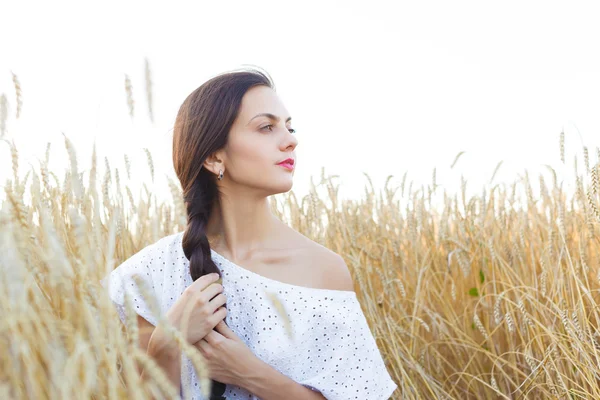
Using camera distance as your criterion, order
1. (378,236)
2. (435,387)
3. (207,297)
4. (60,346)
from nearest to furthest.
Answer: (60,346) → (207,297) → (435,387) → (378,236)

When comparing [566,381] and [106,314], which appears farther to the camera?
[566,381]

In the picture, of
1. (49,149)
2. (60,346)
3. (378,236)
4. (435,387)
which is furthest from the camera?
(378,236)

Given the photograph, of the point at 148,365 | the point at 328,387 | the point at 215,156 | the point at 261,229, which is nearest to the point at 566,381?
the point at 328,387

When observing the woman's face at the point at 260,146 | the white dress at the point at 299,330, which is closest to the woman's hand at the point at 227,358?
the white dress at the point at 299,330

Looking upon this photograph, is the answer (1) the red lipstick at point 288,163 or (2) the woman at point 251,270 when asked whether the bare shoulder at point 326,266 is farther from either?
(1) the red lipstick at point 288,163

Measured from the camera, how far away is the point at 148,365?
32.1 inches

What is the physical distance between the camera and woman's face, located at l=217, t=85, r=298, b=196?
1829mm

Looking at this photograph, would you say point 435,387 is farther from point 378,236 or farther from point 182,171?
point 182,171

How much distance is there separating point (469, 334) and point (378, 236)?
2.07 feet

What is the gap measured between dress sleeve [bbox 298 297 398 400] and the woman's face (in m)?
0.41

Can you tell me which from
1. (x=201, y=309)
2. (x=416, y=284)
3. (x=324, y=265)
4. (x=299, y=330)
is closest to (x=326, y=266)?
(x=324, y=265)

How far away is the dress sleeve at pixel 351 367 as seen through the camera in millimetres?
1755

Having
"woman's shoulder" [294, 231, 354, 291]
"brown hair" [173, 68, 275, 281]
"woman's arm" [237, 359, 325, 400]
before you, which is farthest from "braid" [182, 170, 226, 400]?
"woman's shoulder" [294, 231, 354, 291]

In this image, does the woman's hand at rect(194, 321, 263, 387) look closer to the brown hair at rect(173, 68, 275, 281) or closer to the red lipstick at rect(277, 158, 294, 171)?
the brown hair at rect(173, 68, 275, 281)
